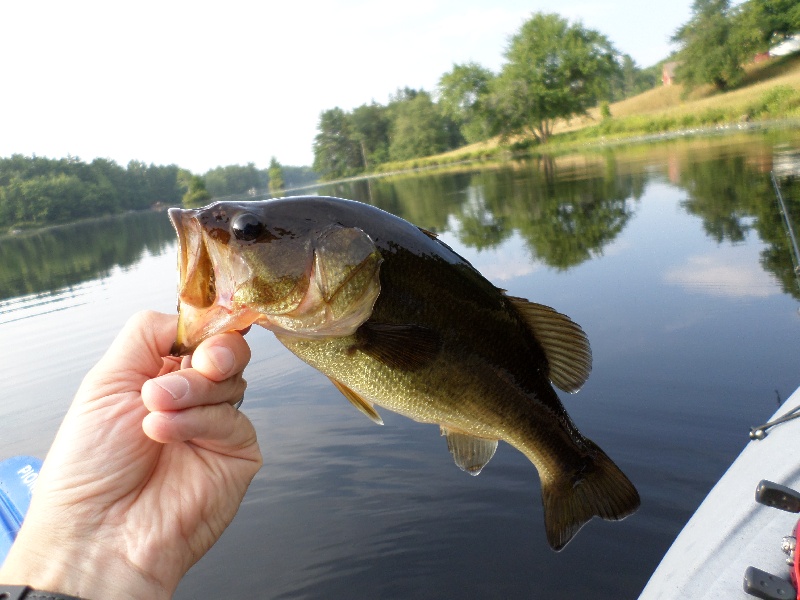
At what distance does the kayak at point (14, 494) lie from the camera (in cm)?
296

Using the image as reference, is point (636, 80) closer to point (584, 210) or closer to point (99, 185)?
point (99, 185)

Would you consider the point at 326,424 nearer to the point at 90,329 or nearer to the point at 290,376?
the point at 290,376

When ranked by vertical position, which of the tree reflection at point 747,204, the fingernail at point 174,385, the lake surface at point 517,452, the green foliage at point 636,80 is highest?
the green foliage at point 636,80

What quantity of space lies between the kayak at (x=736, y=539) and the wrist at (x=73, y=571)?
2.30 metres

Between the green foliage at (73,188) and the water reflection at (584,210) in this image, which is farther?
the green foliage at (73,188)

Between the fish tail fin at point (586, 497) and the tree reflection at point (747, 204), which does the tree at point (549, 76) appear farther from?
the fish tail fin at point (586, 497)

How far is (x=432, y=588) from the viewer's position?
14.5 feet

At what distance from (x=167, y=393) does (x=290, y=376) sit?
764 cm

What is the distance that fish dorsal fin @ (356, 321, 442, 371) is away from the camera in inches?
70.6

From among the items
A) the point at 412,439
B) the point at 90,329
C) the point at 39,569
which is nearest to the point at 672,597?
the point at 39,569

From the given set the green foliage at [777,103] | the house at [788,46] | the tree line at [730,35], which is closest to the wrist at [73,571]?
the green foliage at [777,103]

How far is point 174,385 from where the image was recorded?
1.77 metres

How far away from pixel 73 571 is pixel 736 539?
9.32 ft

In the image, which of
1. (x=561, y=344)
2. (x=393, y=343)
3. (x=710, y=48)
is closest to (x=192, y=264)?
(x=393, y=343)
